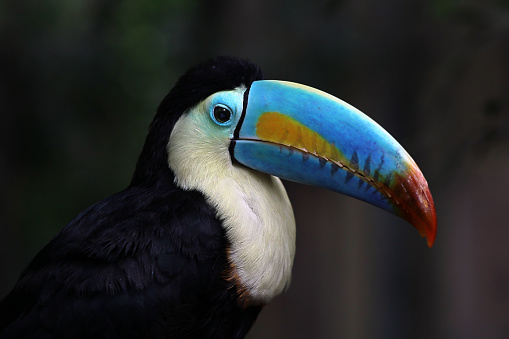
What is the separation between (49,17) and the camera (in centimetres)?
434

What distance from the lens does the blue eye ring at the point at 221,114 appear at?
7.80ft

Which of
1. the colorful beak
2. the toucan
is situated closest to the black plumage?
the toucan

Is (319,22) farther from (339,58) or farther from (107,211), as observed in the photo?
(107,211)

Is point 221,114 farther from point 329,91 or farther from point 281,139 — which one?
point 329,91

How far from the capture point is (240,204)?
2.32 meters

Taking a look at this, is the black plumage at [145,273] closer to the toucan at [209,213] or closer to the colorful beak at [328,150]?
the toucan at [209,213]

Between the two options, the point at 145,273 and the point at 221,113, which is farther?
the point at 221,113

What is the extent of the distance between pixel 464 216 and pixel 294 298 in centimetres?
145

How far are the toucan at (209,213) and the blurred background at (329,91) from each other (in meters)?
1.33

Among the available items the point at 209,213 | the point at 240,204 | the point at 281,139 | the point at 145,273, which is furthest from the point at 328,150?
the point at 145,273

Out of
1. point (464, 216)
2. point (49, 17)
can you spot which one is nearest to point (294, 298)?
point (464, 216)

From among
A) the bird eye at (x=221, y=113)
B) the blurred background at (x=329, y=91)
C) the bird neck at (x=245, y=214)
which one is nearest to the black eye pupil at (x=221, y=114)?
the bird eye at (x=221, y=113)

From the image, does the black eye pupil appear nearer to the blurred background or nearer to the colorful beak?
the colorful beak

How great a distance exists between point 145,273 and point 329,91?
8.40 feet
